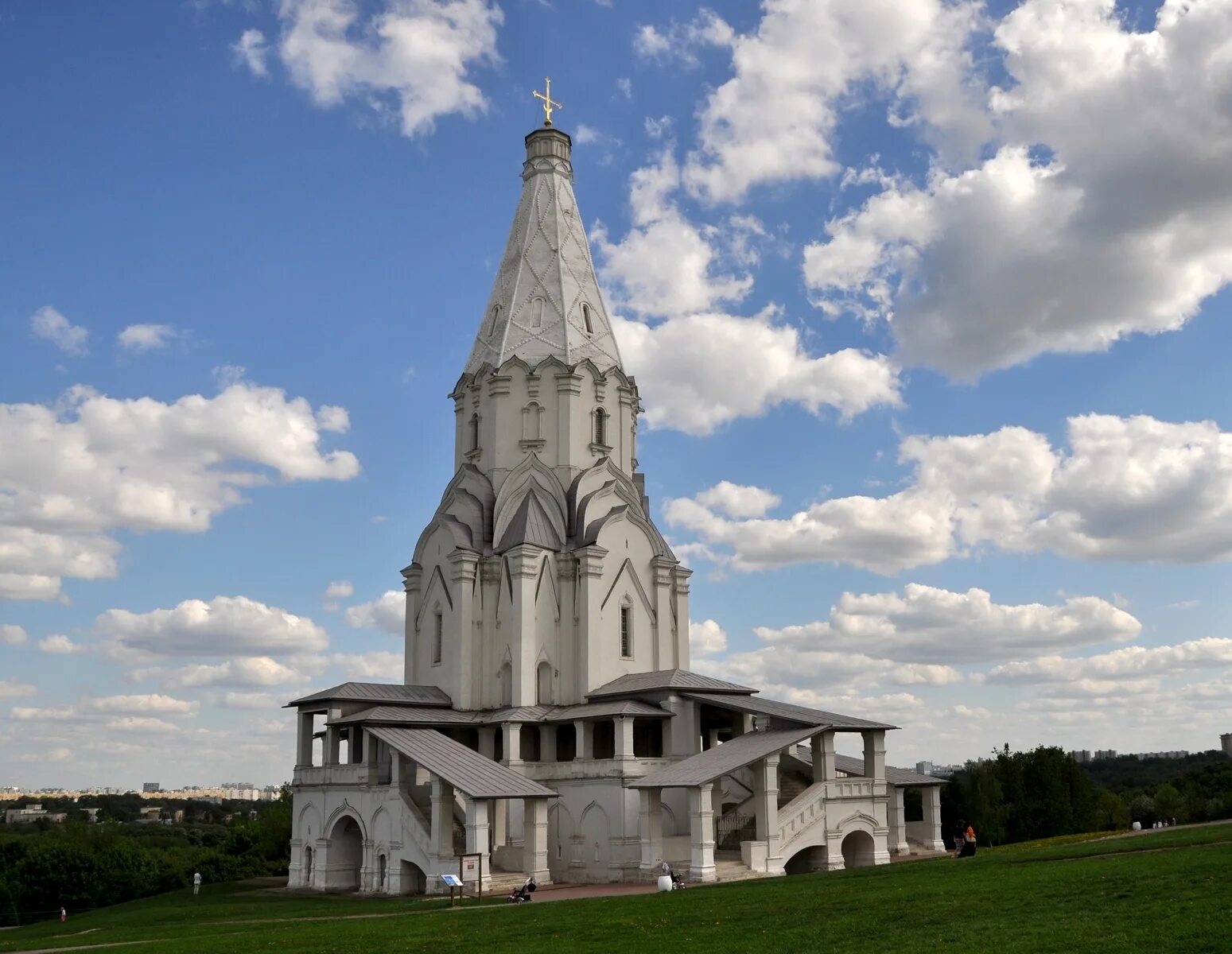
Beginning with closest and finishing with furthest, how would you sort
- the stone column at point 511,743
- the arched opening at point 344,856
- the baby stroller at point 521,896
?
the baby stroller at point 521,896
the arched opening at point 344,856
the stone column at point 511,743

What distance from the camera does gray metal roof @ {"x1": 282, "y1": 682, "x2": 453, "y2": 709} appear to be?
34812 millimetres

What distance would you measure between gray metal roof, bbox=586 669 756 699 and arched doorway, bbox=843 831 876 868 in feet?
17.9

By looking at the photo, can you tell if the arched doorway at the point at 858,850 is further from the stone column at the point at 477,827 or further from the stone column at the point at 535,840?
the stone column at the point at 477,827

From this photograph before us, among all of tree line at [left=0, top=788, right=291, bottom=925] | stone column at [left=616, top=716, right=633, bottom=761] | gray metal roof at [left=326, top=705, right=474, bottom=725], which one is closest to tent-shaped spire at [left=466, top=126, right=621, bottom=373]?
gray metal roof at [left=326, top=705, right=474, bottom=725]

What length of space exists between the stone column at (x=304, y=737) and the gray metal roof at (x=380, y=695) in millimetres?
763

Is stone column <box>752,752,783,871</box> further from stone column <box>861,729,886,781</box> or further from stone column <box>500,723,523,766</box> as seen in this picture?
stone column <box>500,723,523,766</box>

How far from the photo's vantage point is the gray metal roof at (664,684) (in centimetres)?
3409

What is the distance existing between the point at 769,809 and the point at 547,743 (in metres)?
9.16

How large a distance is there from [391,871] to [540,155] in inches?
1053

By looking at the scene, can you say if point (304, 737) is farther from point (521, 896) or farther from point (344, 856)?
point (521, 896)

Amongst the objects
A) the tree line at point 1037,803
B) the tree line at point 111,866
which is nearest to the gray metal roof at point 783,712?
the tree line at point 1037,803

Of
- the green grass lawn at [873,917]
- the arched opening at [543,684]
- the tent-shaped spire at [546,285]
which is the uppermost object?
the tent-shaped spire at [546,285]

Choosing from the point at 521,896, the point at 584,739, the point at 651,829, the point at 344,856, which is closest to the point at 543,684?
the point at 584,739

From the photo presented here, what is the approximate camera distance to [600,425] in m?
41.1
